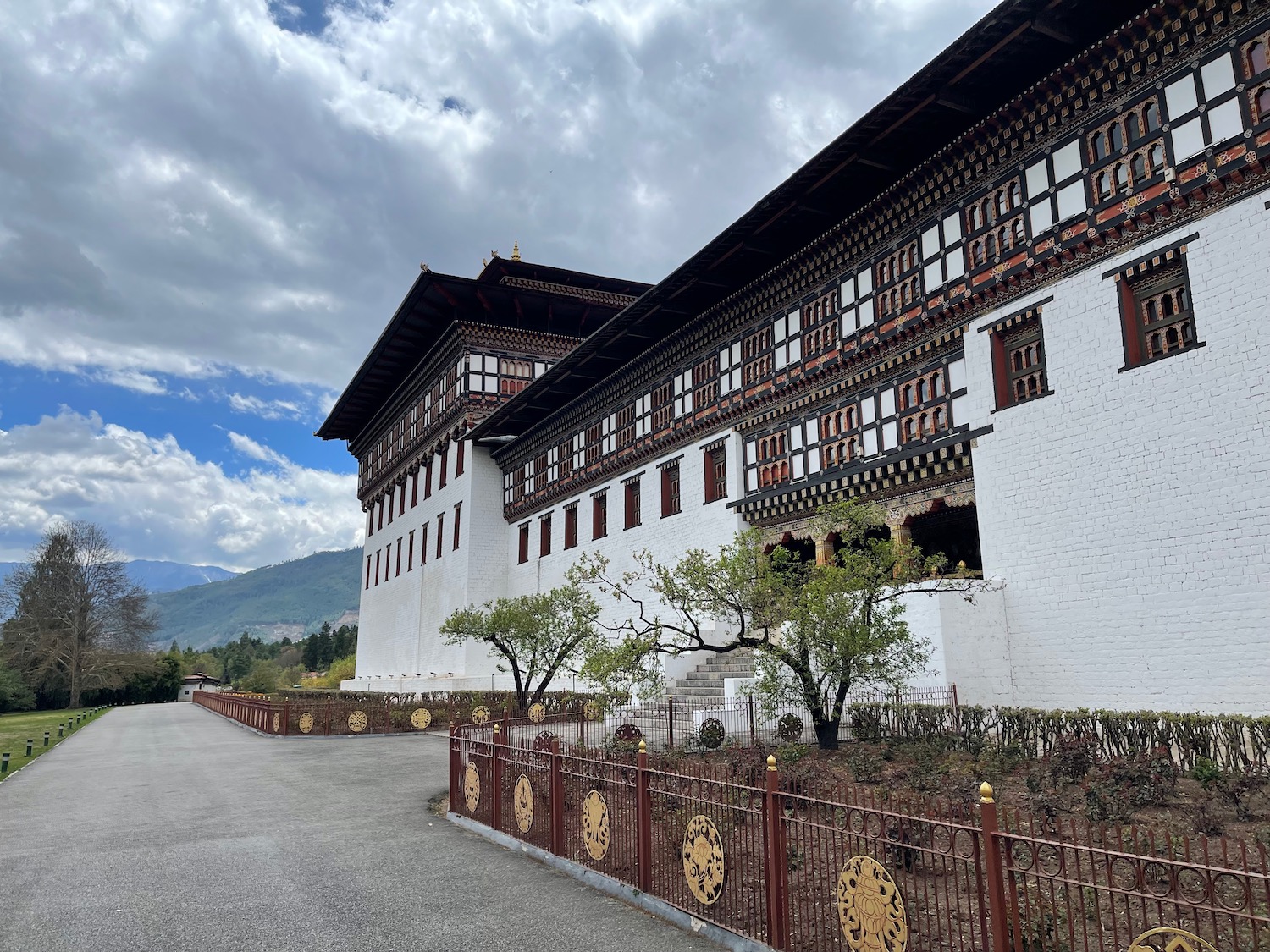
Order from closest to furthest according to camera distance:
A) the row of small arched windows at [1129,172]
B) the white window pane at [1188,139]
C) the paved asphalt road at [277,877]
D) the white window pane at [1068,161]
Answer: the paved asphalt road at [277,877] < the white window pane at [1188,139] < the row of small arched windows at [1129,172] < the white window pane at [1068,161]

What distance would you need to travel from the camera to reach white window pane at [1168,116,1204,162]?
11.8 metres

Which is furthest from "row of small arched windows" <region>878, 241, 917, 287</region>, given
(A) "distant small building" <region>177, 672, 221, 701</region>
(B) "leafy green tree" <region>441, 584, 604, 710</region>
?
(A) "distant small building" <region>177, 672, 221, 701</region>

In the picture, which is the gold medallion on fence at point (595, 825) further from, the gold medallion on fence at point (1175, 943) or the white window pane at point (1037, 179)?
the white window pane at point (1037, 179)

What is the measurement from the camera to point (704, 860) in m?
5.97

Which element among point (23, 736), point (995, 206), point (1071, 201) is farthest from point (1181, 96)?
point (23, 736)

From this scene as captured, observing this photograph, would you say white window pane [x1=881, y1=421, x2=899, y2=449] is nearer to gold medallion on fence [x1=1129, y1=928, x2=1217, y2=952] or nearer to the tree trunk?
the tree trunk

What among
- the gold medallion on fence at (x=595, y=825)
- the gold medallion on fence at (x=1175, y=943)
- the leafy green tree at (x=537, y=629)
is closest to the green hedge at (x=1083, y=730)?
the gold medallion on fence at (x=595, y=825)

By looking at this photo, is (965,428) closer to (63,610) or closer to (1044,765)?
(1044,765)

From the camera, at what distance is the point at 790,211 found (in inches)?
718

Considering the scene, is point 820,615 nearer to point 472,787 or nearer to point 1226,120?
point 472,787

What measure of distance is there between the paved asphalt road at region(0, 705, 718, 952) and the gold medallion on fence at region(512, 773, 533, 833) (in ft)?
1.24

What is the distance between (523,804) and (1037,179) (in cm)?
1239

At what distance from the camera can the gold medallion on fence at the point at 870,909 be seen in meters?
4.52

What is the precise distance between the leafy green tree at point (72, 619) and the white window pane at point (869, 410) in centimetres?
5583
